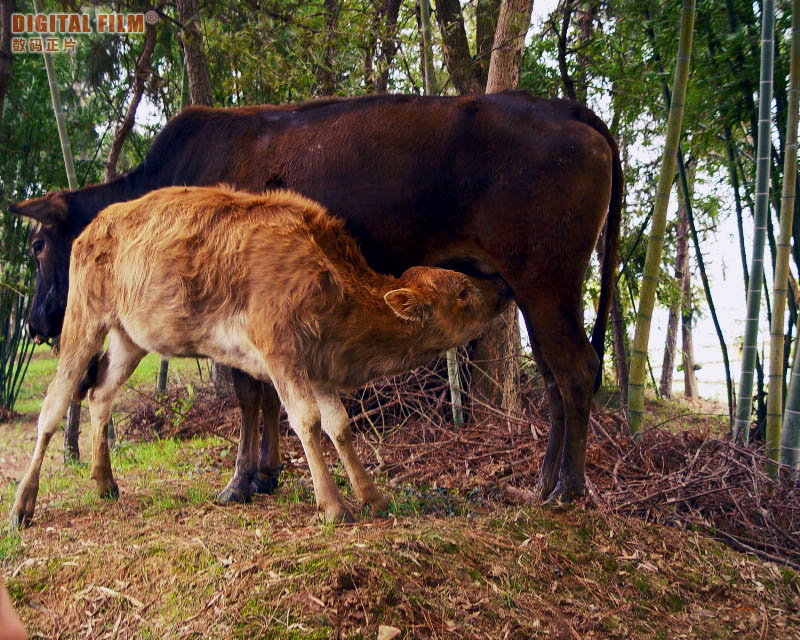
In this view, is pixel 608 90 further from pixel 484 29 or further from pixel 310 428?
pixel 310 428

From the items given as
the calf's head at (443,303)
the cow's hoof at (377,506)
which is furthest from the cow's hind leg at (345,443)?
the calf's head at (443,303)

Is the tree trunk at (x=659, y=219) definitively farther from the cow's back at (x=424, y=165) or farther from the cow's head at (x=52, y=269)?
the cow's head at (x=52, y=269)

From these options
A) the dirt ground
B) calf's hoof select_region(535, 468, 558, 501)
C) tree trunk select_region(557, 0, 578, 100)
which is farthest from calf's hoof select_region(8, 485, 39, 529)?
tree trunk select_region(557, 0, 578, 100)

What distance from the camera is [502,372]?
7035 mm

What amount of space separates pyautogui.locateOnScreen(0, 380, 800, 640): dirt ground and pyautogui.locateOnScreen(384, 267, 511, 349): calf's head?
100 cm

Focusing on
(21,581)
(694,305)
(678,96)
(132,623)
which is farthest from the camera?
(694,305)

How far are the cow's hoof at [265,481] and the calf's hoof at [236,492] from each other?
0.15 ft

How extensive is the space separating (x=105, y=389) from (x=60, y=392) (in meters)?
0.30

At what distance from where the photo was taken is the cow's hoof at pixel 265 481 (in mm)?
5156

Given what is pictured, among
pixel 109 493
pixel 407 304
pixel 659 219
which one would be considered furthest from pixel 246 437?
pixel 659 219

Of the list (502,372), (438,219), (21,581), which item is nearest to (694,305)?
(502,372)

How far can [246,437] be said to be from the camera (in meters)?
5.21

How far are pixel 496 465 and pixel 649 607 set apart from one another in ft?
5.82

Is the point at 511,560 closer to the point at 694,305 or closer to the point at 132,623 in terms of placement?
the point at 132,623
